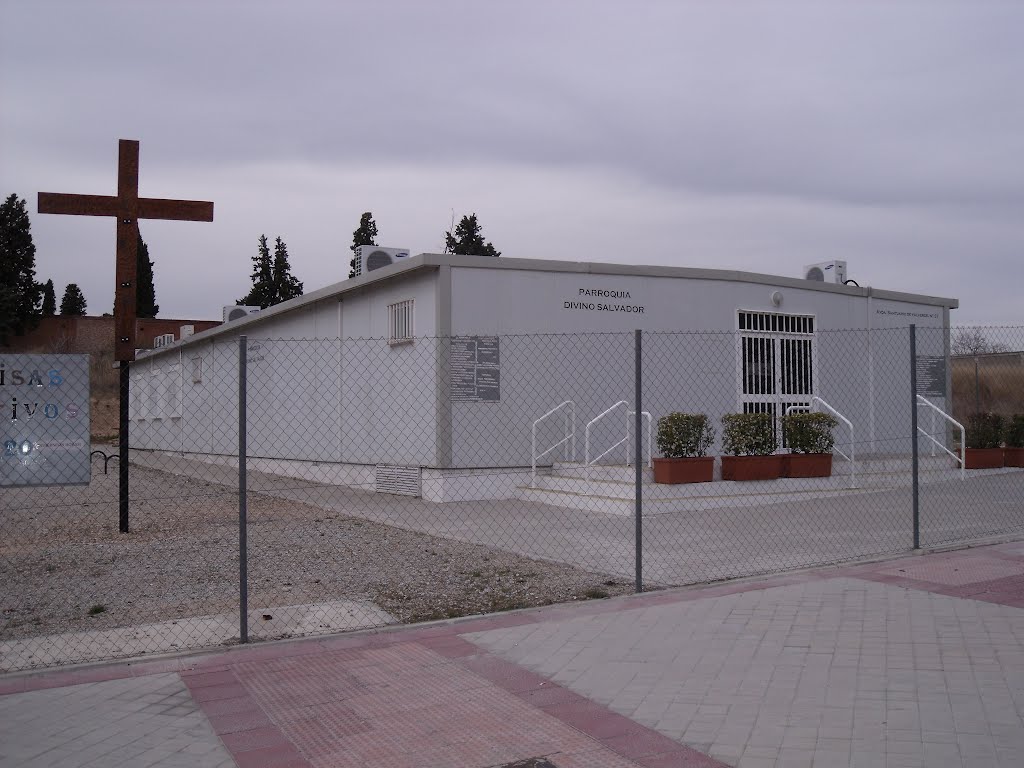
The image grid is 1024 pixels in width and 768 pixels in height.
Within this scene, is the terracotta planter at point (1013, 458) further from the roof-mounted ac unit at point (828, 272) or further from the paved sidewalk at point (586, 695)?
the paved sidewalk at point (586, 695)

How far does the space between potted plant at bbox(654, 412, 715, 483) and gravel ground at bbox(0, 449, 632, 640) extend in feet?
11.6

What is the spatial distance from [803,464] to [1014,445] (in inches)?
237

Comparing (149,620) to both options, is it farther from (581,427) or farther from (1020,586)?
(581,427)

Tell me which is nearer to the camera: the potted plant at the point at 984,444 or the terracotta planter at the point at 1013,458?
the potted plant at the point at 984,444

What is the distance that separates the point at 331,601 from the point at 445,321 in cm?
688

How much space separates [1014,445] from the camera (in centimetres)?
1650

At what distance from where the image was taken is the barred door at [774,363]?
15.4 meters

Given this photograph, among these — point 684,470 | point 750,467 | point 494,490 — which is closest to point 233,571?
point 494,490

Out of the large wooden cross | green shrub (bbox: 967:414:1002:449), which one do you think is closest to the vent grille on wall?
the large wooden cross

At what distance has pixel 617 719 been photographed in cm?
445

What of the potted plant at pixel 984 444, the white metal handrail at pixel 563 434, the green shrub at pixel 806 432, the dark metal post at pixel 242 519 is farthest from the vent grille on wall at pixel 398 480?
the potted plant at pixel 984 444

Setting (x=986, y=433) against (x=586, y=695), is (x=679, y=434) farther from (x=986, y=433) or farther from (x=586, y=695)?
(x=586, y=695)

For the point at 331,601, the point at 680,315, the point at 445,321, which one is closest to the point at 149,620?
the point at 331,601

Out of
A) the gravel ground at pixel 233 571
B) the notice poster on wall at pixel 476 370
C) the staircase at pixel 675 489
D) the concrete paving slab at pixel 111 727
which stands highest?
the notice poster on wall at pixel 476 370
